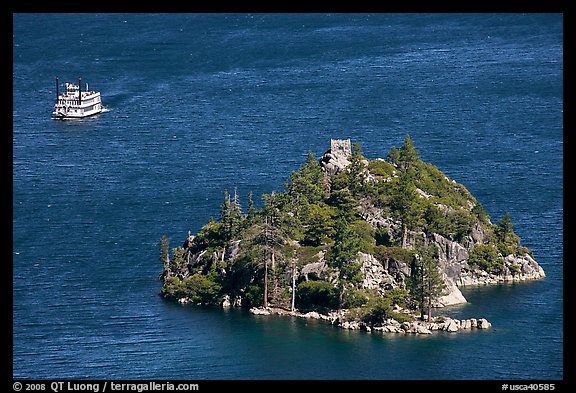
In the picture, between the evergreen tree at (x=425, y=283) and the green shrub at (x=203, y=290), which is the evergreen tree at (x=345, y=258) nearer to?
the evergreen tree at (x=425, y=283)

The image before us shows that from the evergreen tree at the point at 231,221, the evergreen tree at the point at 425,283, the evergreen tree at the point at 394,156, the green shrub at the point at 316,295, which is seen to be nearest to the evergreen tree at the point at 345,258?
the green shrub at the point at 316,295

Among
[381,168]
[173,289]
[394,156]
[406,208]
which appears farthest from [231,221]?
[394,156]

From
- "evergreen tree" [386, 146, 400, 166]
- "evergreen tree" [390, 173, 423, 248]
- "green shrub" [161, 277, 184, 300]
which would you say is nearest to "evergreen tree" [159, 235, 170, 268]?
"green shrub" [161, 277, 184, 300]

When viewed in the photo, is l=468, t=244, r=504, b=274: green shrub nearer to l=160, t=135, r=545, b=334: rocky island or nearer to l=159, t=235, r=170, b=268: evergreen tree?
l=160, t=135, r=545, b=334: rocky island

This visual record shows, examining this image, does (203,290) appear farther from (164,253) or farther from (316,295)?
(316,295)
